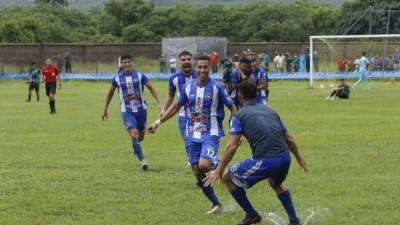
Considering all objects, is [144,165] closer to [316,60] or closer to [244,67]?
[244,67]

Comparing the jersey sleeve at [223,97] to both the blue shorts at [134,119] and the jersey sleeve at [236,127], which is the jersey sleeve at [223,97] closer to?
the jersey sleeve at [236,127]

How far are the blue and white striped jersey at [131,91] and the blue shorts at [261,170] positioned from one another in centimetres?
592

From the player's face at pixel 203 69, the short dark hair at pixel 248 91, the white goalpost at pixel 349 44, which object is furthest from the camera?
the white goalpost at pixel 349 44

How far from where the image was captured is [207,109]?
10.7 metres

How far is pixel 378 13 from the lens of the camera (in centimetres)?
7088

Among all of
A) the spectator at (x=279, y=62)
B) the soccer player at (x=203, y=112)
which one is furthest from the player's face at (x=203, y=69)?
the spectator at (x=279, y=62)

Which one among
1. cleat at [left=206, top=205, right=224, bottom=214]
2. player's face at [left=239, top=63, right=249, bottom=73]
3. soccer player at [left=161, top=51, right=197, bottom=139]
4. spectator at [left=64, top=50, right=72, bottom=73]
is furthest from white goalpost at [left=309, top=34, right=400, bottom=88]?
cleat at [left=206, top=205, right=224, bottom=214]

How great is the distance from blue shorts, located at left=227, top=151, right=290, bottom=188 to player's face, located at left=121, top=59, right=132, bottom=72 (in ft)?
19.4

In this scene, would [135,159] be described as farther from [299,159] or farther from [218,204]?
[299,159]

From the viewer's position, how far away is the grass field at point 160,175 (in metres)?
10.3

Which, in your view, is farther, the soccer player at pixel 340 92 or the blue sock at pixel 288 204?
the soccer player at pixel 340 92

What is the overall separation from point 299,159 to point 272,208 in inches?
61.4

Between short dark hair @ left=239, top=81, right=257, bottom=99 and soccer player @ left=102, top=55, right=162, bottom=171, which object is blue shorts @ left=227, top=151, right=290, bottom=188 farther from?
soccer player @ left=102, top=55, right=162, bottom=171

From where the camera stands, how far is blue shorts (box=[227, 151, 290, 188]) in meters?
8.76
